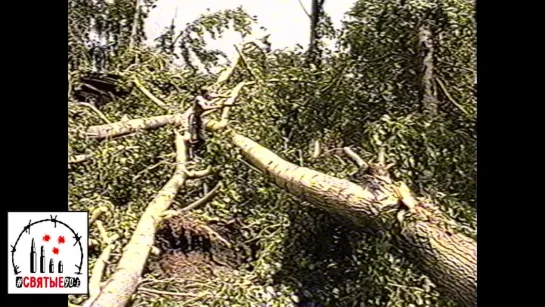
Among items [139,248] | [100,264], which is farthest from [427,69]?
[100,264]

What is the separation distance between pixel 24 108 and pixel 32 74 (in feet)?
0.28

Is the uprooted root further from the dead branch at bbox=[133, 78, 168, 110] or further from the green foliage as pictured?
the dead branch at bbox=[133, 78, 168, 110]

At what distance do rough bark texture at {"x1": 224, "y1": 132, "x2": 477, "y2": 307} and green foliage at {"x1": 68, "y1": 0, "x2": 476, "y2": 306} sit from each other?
0.33 feet

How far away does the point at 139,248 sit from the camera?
7.47ft

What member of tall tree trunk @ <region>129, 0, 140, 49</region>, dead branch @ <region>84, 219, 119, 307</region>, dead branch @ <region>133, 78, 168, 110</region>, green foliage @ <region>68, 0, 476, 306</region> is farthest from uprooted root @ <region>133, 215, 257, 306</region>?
tall tree trunk @ <region>129, 0, 140, 49</region>

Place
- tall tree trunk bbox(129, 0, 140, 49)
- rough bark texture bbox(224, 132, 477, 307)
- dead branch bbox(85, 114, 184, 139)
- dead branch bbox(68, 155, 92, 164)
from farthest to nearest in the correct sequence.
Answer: tall tree trunk bbox(129, 0, 140, 49) < dead branch bbox(85, 114, 184, 139) < dead branch bbox(68, 155, 92, 164) < rough bark texture bbox(224, 132, 477, 307)

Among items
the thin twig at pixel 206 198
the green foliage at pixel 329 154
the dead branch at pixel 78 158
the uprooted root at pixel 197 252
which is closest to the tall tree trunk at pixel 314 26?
the green foliage at pixel 329 154

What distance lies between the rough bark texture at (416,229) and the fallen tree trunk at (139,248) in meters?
0.66

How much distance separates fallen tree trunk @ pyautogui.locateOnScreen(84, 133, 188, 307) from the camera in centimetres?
195

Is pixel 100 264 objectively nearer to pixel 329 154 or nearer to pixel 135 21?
pixel 329 154

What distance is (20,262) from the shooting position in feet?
5.15
